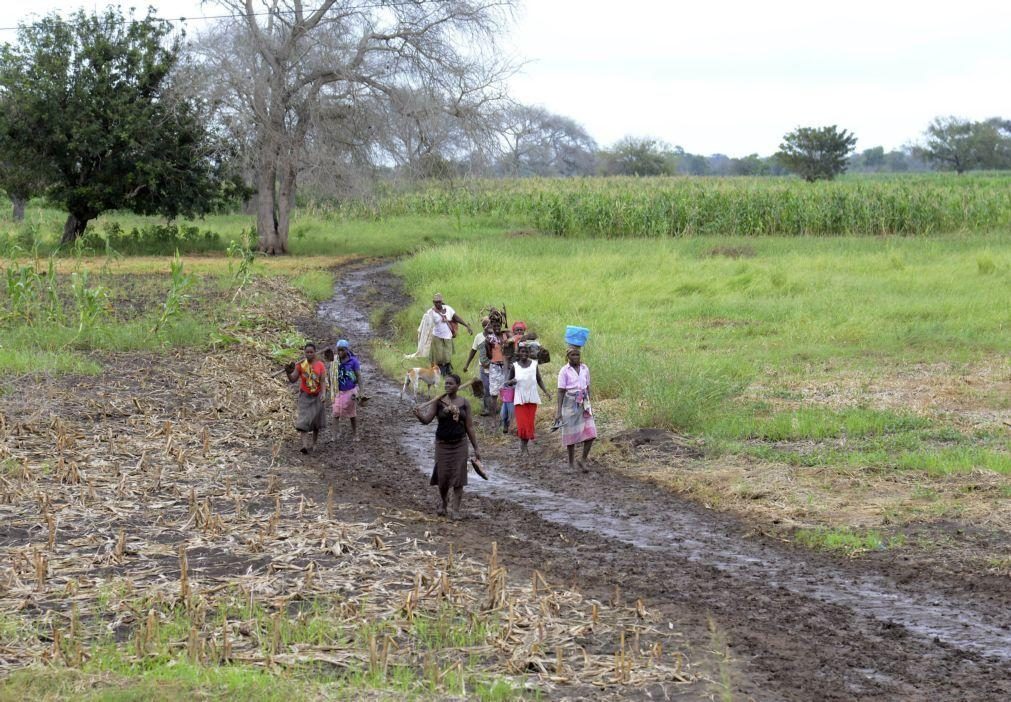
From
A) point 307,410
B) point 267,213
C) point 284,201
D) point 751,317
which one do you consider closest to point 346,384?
point 307,410

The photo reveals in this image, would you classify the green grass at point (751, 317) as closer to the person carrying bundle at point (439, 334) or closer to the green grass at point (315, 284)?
the person carrying bundle at point (439, 334)

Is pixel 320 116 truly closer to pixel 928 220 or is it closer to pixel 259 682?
pixel 928 220

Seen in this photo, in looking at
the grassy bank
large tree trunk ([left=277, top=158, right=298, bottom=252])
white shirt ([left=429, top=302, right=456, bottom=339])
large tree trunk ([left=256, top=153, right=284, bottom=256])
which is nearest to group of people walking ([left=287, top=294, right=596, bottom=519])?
white shirt ([left=429, top=302, right=456, bottom=339])

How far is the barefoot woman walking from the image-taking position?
11.6 m

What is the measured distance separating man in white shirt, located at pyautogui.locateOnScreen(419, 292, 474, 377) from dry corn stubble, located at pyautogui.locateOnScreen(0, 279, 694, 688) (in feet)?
13.3

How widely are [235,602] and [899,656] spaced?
3.87 metres

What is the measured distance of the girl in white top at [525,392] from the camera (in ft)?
40.7

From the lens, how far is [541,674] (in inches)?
253

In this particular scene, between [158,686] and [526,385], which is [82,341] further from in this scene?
[158,686]

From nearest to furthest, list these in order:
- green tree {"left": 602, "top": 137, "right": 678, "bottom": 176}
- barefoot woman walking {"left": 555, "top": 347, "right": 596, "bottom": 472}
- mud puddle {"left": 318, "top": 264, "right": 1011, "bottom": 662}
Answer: mud puddle {"left": 318, "top": 264, "right": 1011, "bottom": 662}
barefoot woman walking {"left": 555, "top": 347, "right": 596, "bottom": 472}
green tree {"left": 602, "top": 137, "right": 678, "bottom": 176}

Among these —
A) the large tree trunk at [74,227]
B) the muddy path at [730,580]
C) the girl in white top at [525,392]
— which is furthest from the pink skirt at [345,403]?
the large tree trunk at [74,227]

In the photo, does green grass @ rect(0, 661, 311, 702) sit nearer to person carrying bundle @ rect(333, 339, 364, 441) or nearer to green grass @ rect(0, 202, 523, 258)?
person carrying bundle @ rect(333, 339, 364, 441)

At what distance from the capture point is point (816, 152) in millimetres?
63969

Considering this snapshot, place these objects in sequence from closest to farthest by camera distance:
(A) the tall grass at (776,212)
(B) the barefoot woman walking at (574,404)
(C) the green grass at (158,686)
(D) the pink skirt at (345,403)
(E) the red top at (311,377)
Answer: (C) the green grass at (158,686)
(B) the barefoot woman walking at (574,404)
(E) the red top at (311,377)
(D) the pink skirt at (345,403)
(A) the tall grass at (776,212)
